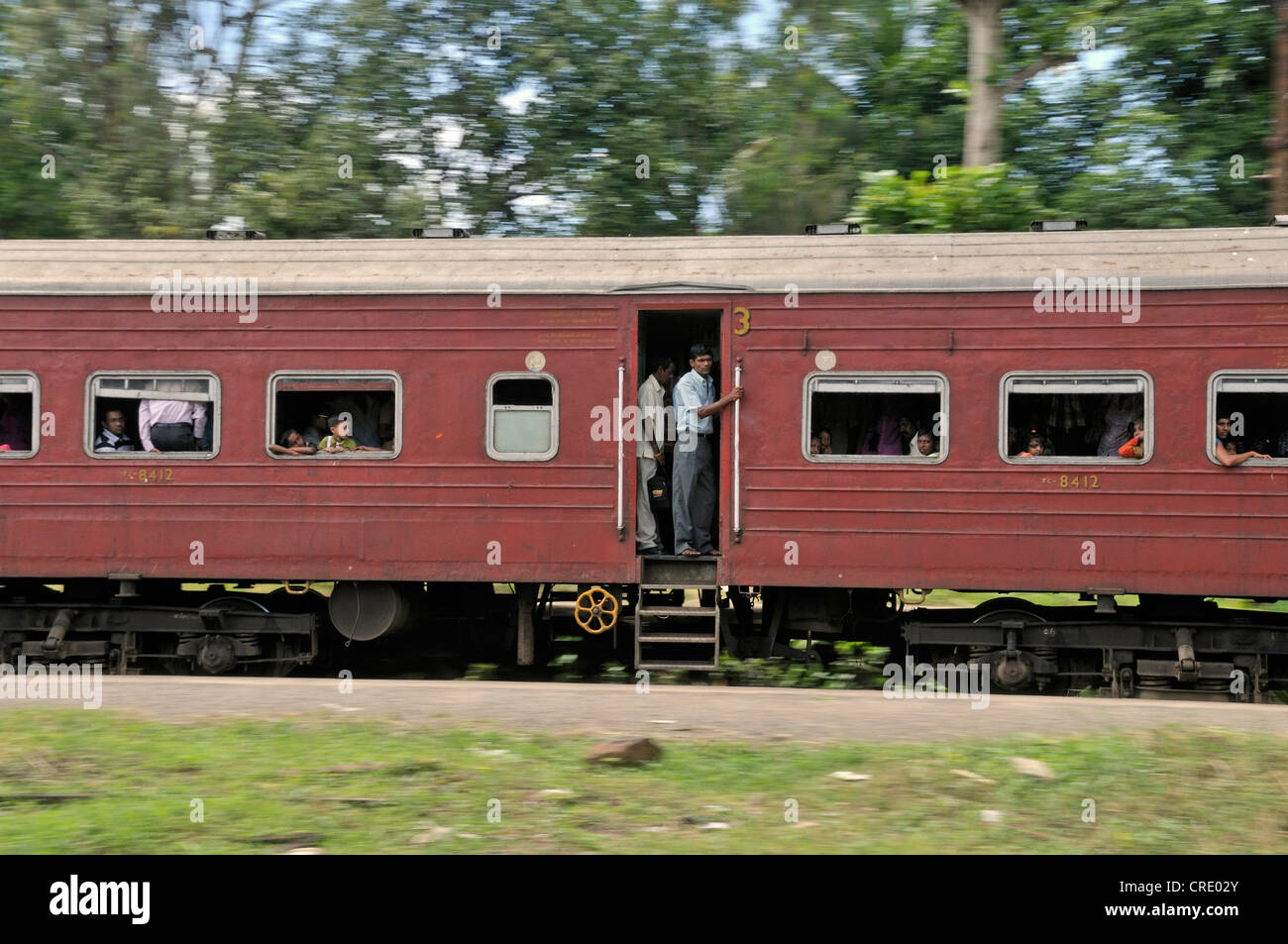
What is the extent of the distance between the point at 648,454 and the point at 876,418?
1922mm

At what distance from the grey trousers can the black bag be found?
0.64 ft

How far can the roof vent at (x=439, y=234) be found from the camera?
11398mm

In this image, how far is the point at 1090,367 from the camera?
10.1 meters

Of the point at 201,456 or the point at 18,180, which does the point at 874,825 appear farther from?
the point at 18,180

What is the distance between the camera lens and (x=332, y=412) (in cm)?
1109

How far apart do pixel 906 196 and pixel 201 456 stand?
8.52 metres

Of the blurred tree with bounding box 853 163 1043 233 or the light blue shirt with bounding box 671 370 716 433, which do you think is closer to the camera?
the light blue shirt with bounding box 671 370 716 433

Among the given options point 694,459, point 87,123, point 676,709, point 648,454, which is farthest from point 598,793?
point 87,123

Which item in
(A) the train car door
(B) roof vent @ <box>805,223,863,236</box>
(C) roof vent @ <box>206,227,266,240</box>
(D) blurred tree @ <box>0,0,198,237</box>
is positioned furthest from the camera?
(D) blurred tree @ <box>0,0,198,237</box>

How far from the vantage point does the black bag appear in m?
10.9

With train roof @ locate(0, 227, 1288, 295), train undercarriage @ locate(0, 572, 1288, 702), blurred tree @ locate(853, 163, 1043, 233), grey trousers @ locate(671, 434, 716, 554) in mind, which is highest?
blurred tree @ locate(853, 163, 1043, 233)

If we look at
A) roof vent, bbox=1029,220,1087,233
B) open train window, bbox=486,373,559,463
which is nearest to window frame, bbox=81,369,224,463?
open train window, bbox=486,373,559,463

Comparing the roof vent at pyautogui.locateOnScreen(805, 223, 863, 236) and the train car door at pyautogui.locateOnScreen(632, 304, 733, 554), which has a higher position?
the roof vent at pyautogui.locateOnScreen(805, 223, 863, 236)

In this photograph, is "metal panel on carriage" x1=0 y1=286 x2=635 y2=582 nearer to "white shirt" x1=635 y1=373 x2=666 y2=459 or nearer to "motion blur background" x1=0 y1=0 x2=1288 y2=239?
"white shirt" x1=635 y1=373 x2=666 y2=459
